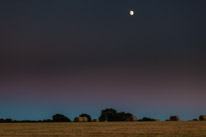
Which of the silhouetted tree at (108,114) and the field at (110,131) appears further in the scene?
the silhouetted tree at (108,114)

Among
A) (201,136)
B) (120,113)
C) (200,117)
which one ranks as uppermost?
(120,113)

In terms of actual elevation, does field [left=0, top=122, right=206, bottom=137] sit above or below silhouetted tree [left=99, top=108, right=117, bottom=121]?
below

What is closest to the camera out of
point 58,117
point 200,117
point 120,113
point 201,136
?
point 201,136

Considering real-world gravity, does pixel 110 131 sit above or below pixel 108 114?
below

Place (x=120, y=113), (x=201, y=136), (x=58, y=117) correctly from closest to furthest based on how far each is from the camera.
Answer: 1. (x=201, y=136)
2. (x=58, y=117)
3. (x=120, y=113)

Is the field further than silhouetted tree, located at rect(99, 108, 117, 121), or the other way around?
silhouetted tree, located at rect(99, 108, 117, 121)

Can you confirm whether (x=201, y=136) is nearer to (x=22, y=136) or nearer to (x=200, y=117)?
(x=22, y=136)

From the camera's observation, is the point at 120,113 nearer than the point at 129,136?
No

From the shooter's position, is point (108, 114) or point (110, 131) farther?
point (108, 114)

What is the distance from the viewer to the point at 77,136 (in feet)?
67.3

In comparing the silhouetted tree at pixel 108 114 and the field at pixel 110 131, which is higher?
the silhouetted tree at pixel 108 114

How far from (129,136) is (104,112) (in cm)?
9017

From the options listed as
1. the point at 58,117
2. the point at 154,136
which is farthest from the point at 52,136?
the point at 58,117

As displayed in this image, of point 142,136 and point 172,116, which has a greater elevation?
point 172,116
